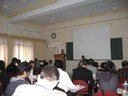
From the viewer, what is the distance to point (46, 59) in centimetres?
1100

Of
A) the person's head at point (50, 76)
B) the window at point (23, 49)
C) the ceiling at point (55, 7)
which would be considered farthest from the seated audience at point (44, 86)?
the window at point (23, 49)

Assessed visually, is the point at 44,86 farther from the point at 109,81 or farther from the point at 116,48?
the point at 116,48

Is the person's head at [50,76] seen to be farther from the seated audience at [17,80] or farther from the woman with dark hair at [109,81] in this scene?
the woman with dark hair at [109,81]

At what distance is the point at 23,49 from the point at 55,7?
4155 mm

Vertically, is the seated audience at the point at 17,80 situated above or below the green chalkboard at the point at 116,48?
below

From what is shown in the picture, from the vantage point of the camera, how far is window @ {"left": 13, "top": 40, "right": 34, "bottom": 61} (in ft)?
30.0

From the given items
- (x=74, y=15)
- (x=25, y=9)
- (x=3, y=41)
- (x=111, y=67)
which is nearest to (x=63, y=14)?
(x=74, y=15)

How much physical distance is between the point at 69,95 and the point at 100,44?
5612 millimetres

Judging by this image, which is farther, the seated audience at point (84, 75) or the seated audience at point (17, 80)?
the seated audience at point (84, 75)

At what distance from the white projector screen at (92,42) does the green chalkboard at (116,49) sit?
200 mm

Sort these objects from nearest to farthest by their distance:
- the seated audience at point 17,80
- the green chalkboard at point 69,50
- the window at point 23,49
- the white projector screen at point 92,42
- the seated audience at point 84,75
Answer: the seated audience at point 17,80 < the seated audience at point 84,75 < the white projector screen at point 92,42 < the window at point 23,49 < the green chalkboard at point 69,50

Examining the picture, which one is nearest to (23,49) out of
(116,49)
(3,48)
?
(3,48)

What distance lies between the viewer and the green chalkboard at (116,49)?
25.8ft

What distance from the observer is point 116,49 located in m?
8.00
